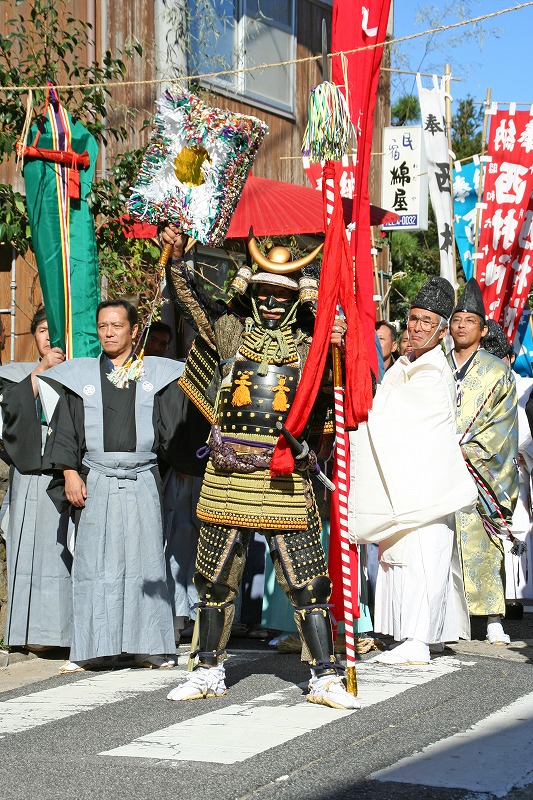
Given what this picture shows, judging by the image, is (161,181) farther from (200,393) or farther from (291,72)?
(291,72)

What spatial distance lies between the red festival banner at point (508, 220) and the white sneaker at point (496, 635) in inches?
133

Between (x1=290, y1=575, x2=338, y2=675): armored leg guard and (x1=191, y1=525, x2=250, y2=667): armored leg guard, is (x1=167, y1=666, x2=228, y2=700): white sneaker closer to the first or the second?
(x1=191, y1=525, x2=250, y2=667): armored leg guard

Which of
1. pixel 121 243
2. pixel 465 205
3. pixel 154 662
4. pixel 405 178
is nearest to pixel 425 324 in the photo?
pixel 154 662

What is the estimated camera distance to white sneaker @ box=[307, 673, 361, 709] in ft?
17.3

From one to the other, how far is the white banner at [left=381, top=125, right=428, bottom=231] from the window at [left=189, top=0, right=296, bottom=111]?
1.25 metres

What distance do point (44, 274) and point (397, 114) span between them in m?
22.2

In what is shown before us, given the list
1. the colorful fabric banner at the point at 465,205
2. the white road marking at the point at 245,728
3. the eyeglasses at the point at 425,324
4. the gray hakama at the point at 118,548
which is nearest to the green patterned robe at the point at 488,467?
the eyeglasses at the point at 425,324

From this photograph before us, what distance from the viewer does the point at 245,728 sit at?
4.92 meters

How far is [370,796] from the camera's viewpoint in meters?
3.97

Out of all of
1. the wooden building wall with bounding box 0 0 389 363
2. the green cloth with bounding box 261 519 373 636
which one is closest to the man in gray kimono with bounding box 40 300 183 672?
the green cloth with bounding box 261 519 373 636

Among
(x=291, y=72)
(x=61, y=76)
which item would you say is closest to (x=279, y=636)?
(x=61, y=76)

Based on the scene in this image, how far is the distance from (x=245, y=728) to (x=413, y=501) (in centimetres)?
198

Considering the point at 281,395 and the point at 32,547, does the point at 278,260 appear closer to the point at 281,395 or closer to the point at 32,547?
the point at 281,395

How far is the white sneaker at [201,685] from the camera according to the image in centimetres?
549
